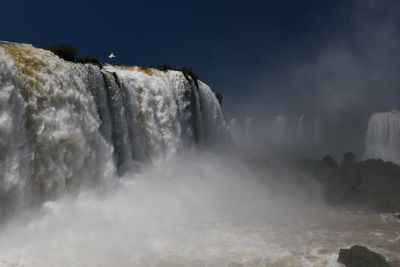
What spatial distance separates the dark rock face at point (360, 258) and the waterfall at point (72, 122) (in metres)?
9.79

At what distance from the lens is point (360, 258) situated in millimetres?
12742

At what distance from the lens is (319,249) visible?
1438 cm

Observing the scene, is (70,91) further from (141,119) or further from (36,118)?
(141,119)

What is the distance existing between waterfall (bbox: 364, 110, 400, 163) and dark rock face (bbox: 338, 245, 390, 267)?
96.1 feet

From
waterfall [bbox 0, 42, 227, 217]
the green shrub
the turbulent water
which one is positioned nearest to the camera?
the turbulent water

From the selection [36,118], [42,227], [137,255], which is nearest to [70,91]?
[36,118]

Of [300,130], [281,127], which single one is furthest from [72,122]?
[281,127]

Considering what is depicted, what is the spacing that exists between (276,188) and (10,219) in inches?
634

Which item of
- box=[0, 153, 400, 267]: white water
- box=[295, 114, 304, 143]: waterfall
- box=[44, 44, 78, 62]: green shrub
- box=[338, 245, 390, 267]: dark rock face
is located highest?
box=[295, 114, 304, 143]: waterfall

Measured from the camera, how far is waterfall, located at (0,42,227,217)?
45.9 feet

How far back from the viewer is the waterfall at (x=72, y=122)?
551 inches

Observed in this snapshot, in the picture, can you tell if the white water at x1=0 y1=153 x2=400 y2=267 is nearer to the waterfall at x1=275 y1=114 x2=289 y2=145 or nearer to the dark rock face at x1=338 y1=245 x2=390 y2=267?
the dark rock face at x1=338 y1=245 x2=390 y2=267

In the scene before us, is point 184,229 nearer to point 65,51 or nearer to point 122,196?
point 122,196

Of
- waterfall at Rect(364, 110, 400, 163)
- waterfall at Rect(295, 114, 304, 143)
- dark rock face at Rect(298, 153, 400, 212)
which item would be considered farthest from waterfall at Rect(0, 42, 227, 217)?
waterfall at Rect(295, 114, 304, 143)
